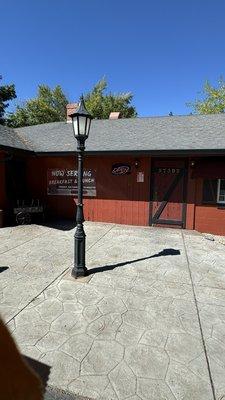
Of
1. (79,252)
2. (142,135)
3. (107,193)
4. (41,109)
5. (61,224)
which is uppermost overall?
(41,109)

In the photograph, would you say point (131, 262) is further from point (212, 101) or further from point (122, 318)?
point (212, 101)

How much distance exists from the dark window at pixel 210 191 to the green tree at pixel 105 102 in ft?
77.9

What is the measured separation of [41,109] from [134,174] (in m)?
24.4

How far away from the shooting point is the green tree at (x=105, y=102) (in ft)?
103

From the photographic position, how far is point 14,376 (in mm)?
828

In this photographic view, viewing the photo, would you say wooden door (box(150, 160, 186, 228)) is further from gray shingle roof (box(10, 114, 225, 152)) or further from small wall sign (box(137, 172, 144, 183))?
gray shingle roof (box(10, 114, 225, 152))

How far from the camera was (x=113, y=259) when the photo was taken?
6.67m

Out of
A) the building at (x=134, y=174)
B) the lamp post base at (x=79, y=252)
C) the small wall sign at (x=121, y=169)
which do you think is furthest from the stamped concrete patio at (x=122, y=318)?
the small wall sign at (x=121, y=169)

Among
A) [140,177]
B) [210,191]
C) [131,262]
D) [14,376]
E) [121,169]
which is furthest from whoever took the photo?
[121,169]

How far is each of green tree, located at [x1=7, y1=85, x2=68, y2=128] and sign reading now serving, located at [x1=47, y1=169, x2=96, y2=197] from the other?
20.8m

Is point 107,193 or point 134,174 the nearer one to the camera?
point 134,174

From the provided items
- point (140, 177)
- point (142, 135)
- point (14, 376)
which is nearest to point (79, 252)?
point (14, 376)

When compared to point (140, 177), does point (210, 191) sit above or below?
below

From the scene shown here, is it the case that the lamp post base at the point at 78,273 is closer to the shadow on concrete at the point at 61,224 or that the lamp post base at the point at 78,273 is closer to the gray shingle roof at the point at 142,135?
the shadow on concrete at the point at 61,224
